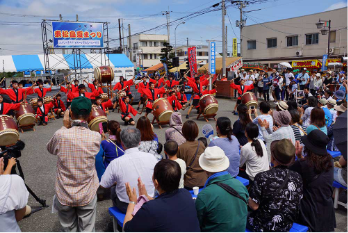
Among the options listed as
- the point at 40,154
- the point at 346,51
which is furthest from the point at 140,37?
the point at 40,154

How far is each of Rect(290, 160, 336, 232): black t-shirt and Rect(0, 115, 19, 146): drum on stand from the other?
6.25m

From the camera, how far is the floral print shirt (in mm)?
2242

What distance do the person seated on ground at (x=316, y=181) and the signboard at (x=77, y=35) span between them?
1847 cm

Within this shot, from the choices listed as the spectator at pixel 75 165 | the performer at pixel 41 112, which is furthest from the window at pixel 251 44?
the spectator at pixel 75 165

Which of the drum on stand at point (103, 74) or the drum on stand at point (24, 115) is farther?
the drum on stand at point (103, 74)

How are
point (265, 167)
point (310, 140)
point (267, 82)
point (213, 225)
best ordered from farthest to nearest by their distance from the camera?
point (267, 82)
point (265, 167)
point (310, 140)
point (213, 225)

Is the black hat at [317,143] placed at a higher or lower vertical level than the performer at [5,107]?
higher

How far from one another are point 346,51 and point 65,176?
2593 centimetres

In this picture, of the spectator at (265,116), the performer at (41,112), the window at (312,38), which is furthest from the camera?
the window at (312,38)

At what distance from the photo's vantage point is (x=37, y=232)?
3391 millimetres

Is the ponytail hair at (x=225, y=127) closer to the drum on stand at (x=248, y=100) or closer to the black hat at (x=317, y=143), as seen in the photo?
the black hat at (x=317, y=143)

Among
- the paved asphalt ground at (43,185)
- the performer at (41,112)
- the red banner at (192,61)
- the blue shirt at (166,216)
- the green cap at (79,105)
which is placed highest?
the red banner at (192,61)

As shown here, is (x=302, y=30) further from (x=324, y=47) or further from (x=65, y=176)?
(x=65, y=176)

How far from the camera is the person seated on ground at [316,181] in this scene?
2521mm
